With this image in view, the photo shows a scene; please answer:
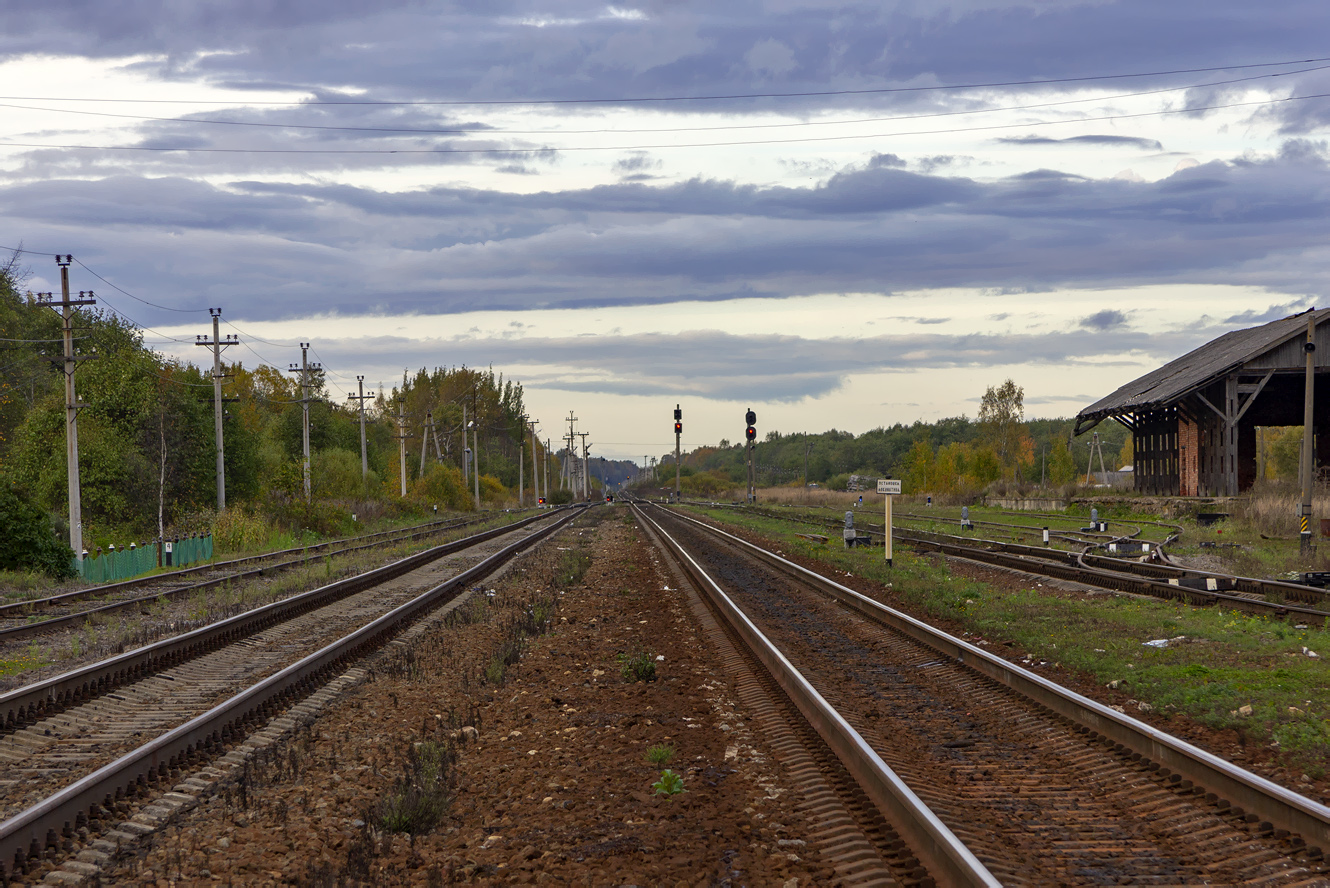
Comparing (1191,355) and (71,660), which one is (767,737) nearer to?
(71,660)

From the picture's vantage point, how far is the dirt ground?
225 inches

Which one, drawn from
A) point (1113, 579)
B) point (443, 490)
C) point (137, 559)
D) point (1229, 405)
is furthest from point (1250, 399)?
point (443, 490)

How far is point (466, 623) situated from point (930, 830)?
40.5 ft

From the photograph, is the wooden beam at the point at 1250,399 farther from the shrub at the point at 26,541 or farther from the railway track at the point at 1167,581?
the shrub at the point at 26,541

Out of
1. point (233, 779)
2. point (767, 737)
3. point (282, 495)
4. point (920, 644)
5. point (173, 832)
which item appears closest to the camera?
point (173, 832)

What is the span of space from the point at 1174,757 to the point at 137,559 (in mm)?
28289

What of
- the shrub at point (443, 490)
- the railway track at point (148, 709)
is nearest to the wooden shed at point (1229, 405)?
the railway track at point (148, 709)

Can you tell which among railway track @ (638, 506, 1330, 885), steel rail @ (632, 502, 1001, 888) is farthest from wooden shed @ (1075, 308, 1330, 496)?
steel rail @ (632, 502, 1001, 888)

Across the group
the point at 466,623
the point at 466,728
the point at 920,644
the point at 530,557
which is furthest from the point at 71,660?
the point at 530,557

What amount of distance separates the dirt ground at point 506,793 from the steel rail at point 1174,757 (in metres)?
2.68

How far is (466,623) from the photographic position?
1661 cm

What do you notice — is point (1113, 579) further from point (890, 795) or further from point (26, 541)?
point (26, 541)

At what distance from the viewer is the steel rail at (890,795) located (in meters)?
4.87

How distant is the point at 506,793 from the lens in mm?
7305
